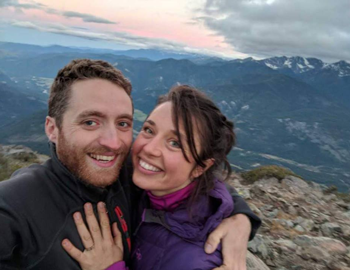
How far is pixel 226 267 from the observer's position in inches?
121

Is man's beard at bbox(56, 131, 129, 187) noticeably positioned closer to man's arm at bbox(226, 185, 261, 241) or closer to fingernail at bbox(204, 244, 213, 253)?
fingernail at bbox(204, 244, 213, 253)

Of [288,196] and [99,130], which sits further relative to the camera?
[288,196]

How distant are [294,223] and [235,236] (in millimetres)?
6838

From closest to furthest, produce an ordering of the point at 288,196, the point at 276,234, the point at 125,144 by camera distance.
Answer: the point at 125,144 < the point at 276,234 < the point at 288,196

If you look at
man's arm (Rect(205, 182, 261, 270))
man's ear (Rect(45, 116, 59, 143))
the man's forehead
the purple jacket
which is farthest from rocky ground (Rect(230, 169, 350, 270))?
man's ear (Rect(45, 116, 59, 143))

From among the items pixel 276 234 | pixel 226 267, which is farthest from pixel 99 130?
pixel 276 234

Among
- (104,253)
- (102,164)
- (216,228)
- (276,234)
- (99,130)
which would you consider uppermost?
(99,130)

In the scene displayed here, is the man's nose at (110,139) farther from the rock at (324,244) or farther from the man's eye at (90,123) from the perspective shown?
the rock at (324,244)

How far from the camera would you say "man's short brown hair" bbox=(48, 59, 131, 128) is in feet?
11.6

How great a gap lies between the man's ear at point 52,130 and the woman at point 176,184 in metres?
1.03

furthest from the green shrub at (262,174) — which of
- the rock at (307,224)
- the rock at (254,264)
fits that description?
the rock at (254,264)

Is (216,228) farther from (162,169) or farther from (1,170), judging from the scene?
(1,170)

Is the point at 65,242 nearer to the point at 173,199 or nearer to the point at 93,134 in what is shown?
the point at 93,134

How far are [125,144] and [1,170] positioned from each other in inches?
497
